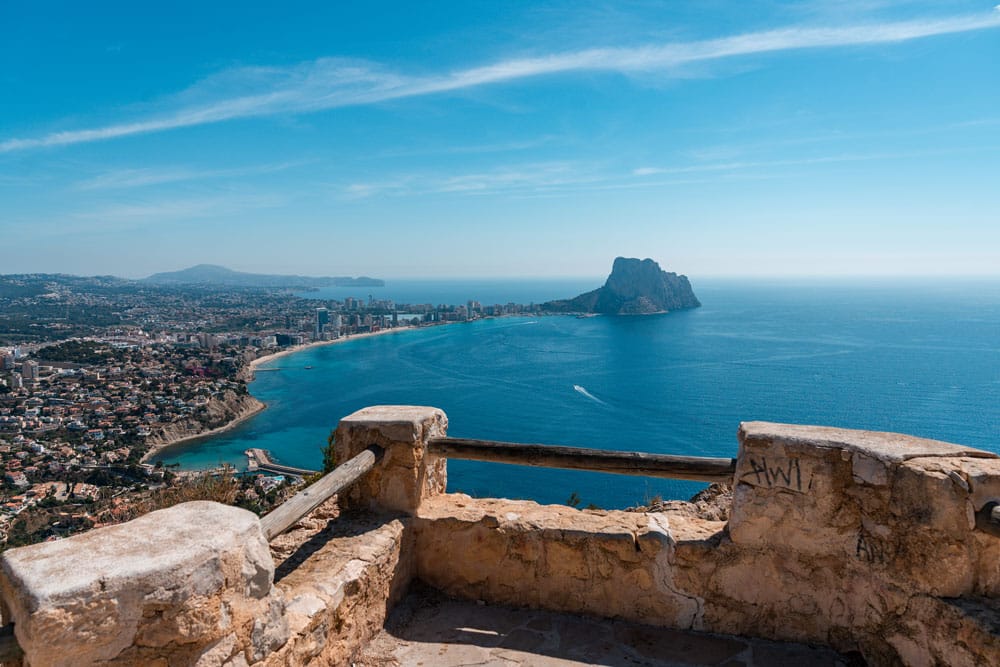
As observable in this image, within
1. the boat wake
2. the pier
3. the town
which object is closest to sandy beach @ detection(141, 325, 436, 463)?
the town

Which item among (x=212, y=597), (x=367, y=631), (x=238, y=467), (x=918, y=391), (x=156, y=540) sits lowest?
(x=238, y=467)

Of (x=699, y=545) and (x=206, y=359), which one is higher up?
(x=699, y=545)

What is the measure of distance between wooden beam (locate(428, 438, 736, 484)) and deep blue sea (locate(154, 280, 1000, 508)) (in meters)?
24.0

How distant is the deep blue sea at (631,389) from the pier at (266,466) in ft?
2.85

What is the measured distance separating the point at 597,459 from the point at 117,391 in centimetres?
5569

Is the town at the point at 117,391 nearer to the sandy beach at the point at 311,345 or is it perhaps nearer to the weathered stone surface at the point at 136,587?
the sandy beach at the point at 311,345

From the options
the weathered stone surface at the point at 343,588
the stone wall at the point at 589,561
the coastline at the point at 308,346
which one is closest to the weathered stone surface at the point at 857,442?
the stone wall at the point at 589,561

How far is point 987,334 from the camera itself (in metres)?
69.4

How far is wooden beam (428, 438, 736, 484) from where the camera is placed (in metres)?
3.42

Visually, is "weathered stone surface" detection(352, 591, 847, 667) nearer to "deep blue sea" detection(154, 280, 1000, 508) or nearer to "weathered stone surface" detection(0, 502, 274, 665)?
"weathered stone surface" detection(0, 502, 274, 665)

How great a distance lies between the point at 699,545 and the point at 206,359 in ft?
233

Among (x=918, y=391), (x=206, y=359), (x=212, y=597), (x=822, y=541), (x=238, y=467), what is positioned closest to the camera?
(x=212, y=597)

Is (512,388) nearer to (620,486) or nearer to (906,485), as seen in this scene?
(620,486)

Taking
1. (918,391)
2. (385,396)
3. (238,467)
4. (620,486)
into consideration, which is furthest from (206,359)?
(918,391)
